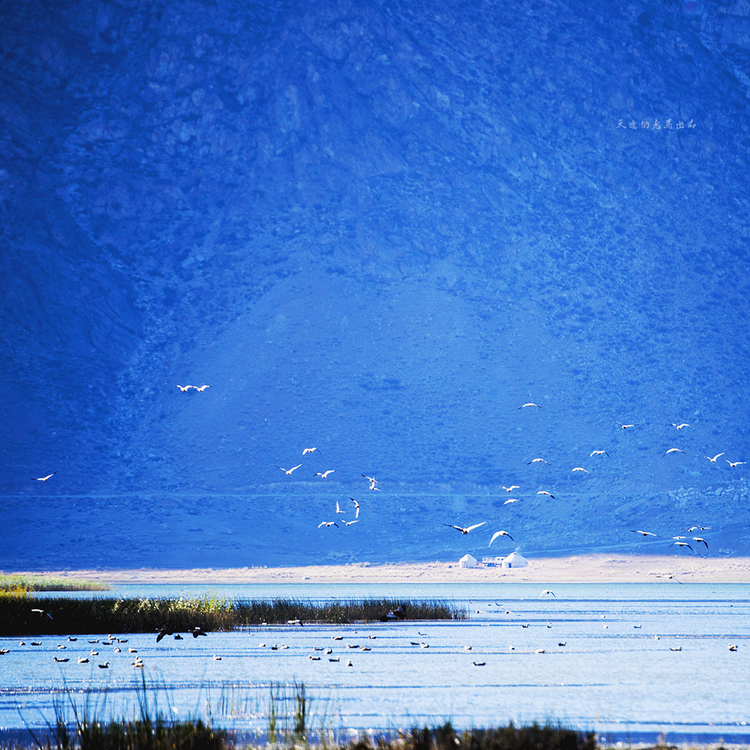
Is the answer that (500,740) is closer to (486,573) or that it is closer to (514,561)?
(486,573)

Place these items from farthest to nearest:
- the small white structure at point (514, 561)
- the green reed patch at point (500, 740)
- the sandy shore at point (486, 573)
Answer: the small white structure at point (514, 561) → the sandy shore at point (486, 573) → the green reed patch at point (500, 740)

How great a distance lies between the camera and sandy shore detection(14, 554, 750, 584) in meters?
104

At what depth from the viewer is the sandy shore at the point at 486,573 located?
341ft

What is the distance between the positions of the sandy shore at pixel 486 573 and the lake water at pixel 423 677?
54.7 metres

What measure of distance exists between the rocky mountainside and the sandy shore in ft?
9.34

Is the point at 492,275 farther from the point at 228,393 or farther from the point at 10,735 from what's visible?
the point at 10,735

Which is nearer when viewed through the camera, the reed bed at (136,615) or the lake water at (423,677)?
the lake water at (423,677)

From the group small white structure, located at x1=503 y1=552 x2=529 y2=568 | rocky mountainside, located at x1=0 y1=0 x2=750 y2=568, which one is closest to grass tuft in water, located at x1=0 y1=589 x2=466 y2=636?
small white structure, located at x1=503 y1=552 x2=529 y2=568

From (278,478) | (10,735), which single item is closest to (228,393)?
(278,478)

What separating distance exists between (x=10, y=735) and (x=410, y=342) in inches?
4910

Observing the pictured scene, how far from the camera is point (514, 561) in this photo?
106m

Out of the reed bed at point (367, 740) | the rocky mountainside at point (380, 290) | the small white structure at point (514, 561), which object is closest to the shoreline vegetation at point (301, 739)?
the reed bed at point (367, 740)

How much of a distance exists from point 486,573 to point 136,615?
65.8m

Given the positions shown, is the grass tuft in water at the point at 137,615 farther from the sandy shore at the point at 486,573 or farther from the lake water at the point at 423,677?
the sandy shore at the point at 486,573
